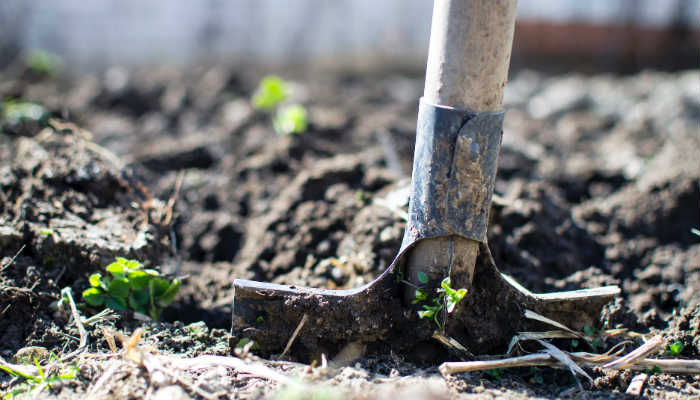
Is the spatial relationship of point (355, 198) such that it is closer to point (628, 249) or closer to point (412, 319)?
point (412, 319)

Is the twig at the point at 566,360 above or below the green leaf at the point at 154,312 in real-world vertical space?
above

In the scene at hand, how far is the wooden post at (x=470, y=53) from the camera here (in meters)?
1.39

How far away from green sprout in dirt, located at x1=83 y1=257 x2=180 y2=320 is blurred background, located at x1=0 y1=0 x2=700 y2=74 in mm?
5276

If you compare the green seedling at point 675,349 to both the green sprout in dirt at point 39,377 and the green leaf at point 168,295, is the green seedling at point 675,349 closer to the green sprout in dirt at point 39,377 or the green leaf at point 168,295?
the green leaf at point 168,295

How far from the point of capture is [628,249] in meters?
2.49

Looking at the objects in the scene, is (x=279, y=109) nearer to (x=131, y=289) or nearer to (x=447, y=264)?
(x=131, y=289)

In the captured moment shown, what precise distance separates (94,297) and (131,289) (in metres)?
0.12

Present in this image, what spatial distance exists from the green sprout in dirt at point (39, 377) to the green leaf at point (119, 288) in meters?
0.29

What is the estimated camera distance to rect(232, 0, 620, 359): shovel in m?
1.44

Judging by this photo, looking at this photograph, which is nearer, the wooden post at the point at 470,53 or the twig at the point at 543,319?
the wooden post at the point at 470,53

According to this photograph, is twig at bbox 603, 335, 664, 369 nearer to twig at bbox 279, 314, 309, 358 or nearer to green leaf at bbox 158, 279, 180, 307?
twig at bbox 279, 314, 309, 358

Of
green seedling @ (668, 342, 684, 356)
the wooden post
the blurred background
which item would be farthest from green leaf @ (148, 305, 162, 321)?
the blurred background

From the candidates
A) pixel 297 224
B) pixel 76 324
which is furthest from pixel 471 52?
pixel 76 324

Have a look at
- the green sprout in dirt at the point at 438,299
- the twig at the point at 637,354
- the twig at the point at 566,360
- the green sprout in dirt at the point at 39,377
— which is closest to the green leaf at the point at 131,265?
the green sprout in dirt at the point at 39,377
